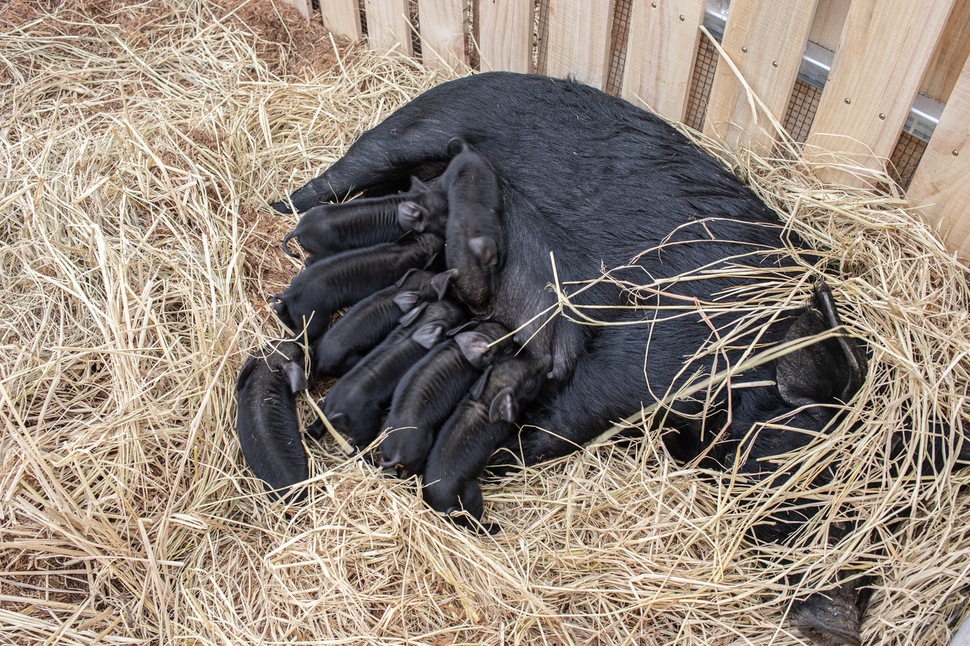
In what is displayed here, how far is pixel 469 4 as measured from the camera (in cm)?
364

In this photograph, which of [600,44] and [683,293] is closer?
[683,293]

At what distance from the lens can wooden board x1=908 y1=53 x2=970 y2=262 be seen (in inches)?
93.7

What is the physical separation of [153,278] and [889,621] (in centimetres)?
265

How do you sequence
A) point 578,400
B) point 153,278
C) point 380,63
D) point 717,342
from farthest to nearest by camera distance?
point 380,63 < point 153,278 < point 578,400 < point 717,342

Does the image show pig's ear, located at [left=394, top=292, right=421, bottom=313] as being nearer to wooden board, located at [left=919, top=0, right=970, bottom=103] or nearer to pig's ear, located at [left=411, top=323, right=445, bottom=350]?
pig's ear, located at [left=411, top=323, right=445, bottom=350]

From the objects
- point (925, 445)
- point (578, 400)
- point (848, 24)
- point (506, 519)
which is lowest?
point (506, 519)

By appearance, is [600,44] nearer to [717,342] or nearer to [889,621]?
[717,342]

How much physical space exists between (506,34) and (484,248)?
1298 millimetres

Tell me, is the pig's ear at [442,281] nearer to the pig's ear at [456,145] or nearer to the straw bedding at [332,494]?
the pig's ear at [456,145]

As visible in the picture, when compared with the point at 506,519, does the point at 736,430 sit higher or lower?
higher

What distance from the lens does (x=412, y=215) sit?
2.94 m

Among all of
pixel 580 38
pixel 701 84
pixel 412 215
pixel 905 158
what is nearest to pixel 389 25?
pixel 580 38

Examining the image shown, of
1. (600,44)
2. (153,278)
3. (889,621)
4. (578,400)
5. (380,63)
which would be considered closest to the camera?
(889,621)

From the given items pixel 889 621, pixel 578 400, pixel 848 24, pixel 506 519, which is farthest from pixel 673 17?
pixel 889 621
